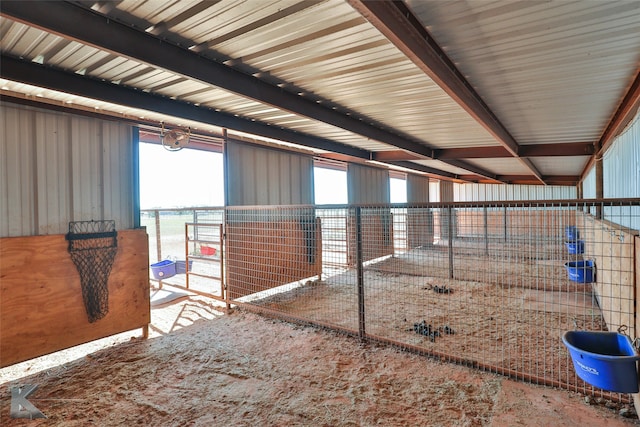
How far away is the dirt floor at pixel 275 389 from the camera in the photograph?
6.68 feet

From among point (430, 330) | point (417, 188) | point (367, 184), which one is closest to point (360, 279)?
point (430, 330)

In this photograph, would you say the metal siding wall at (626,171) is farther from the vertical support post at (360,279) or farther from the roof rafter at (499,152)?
the vertical support post at (360,279)

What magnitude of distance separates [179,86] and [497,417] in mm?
3383

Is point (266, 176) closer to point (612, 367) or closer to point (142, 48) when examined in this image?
point (142, 48)

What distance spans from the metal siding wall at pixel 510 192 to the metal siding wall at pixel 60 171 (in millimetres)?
11906

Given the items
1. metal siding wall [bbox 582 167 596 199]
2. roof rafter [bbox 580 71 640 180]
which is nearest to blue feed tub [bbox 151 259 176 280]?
roof rafter [bbox 580 71 640 180]

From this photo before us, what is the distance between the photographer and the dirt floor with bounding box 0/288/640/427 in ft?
6.68

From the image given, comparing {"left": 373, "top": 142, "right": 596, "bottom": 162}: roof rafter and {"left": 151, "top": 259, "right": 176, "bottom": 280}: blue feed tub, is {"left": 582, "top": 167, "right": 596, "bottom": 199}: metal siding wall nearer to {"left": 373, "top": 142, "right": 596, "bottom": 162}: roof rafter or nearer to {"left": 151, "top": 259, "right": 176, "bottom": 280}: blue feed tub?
{"left": 373, "top": 142, "right": 596, "bottom": 162}: roof rafter

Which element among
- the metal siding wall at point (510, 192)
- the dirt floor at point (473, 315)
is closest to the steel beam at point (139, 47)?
the dirt floor at point (473, 315)

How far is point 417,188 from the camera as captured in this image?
1062cm

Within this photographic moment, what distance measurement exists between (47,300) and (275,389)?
2.16 metres

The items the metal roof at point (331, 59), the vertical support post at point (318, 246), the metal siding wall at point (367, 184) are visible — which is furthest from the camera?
the metal siding wall at point (367, 184)

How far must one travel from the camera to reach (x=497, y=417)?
1987 millimetres

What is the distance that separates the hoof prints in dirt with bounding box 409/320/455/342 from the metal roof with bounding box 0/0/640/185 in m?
2.22
